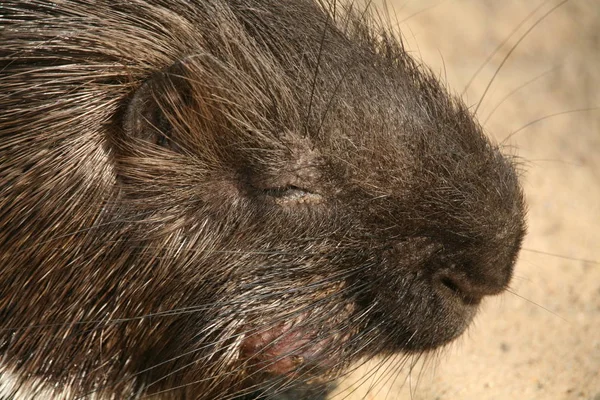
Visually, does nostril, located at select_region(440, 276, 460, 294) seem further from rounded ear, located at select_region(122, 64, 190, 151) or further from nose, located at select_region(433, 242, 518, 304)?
rounded ear, located at select_region(122, 64, 190, 151)

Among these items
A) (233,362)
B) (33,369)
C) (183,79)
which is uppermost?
(183,79)

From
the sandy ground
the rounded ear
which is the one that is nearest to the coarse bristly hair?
the rounded ear

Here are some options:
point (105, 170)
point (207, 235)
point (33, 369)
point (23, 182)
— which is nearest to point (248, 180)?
point (207, 235)

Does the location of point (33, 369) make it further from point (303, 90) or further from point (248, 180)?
point (303, 90)

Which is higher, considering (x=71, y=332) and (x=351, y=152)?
(x=351, y=152)

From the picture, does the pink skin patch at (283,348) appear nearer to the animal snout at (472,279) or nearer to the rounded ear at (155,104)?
the animal snout at (472,279)

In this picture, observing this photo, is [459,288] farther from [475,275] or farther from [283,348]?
[283,348]

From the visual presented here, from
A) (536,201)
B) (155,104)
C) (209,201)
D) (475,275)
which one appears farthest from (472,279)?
(536,201)

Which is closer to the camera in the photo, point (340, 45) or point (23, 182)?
point (23, 182)
